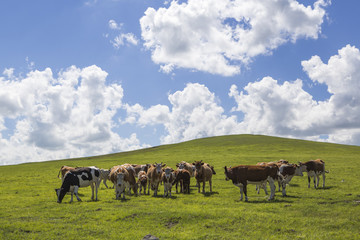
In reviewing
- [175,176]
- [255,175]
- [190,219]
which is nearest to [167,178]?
[175,176]

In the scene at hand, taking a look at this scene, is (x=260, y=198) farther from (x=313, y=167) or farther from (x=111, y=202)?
(x=111, y=202)

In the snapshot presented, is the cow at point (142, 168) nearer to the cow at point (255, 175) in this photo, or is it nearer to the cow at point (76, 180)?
the cow at point (76, 180)

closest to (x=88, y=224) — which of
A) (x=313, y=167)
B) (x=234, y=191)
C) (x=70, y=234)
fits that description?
(x=70, y=234)

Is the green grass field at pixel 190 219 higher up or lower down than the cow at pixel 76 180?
lower down

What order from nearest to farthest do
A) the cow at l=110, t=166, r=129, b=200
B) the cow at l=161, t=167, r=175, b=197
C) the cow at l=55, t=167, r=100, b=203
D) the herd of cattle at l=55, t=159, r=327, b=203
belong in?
1. the herd of cattle at l=55, t=159, r=327, b=203
2. the cow at l=55, t=167, r=100, b=203
3. the cow at l=110, t=166, r=129, b=200
4. the cow at l=161, t=167, r=175, b=197

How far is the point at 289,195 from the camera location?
2219 cm

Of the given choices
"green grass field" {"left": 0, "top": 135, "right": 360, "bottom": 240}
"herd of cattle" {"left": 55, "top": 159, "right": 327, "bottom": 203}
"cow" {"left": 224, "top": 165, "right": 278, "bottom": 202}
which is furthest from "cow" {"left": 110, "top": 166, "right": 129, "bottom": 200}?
"cow" {"left": 224, "top": 165, "right": 278, "bottom": 202}

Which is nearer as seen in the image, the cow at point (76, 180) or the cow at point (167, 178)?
the cow at point (76, 180)

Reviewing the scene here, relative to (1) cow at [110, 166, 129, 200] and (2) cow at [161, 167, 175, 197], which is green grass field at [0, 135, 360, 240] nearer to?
(1) cow at [110, 166, 129, 200]

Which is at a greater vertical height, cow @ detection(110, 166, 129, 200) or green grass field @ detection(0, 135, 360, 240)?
cow @ detection(110, 166, 129, 200)

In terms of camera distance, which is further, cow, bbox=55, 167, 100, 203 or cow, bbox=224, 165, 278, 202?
cow, bbox=55, 167, 100, 203

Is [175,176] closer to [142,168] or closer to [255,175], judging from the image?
[255,175]

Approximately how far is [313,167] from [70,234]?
22456mm

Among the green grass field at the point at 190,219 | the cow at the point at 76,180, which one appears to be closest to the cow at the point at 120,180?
the cow at the point at 76,180
